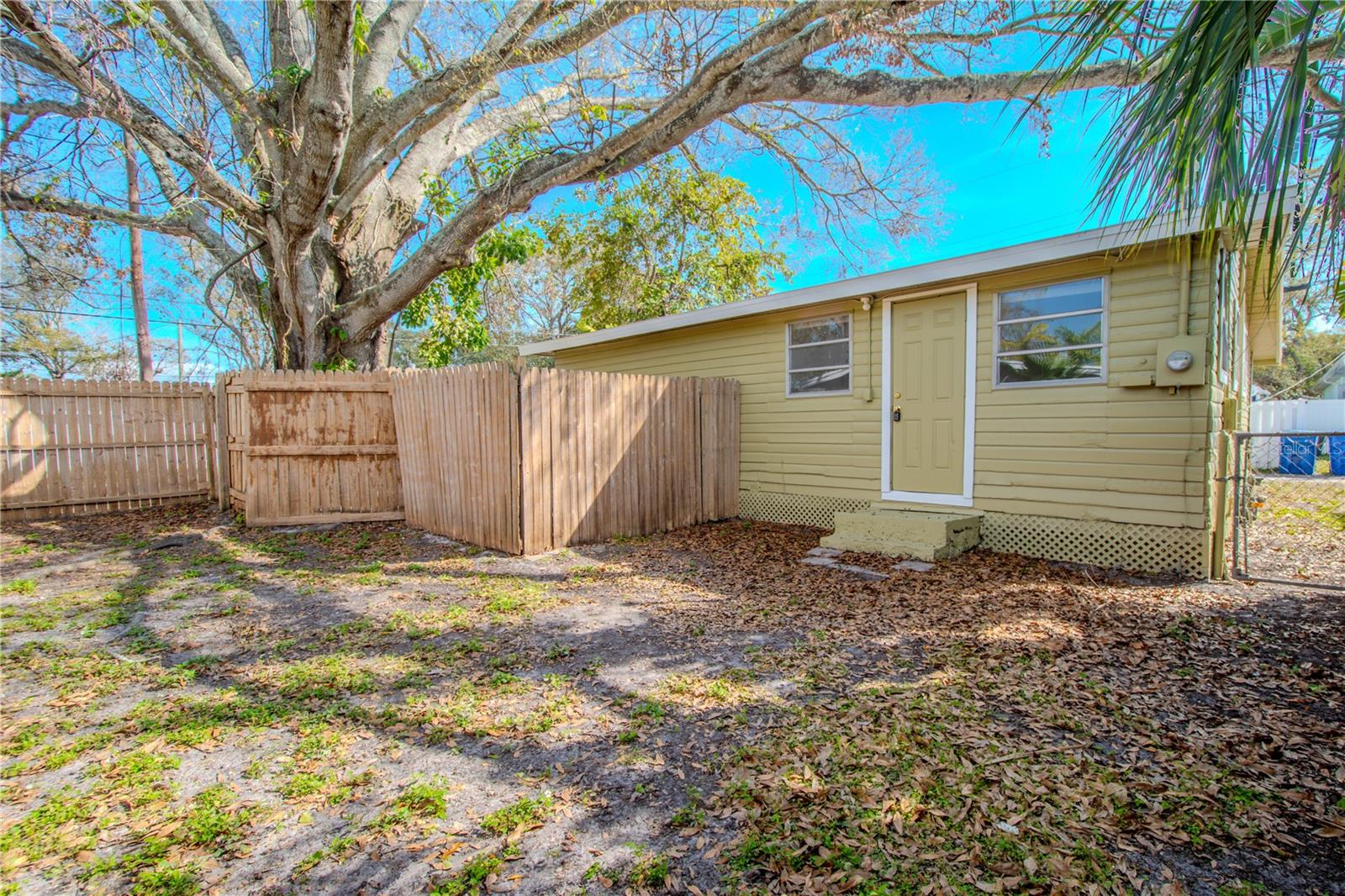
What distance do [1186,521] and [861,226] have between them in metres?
7.14

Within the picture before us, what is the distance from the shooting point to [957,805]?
203cm

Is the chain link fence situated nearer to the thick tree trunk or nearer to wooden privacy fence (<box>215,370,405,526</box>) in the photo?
wooden privacy fence (<box>215,370,405,526</box>)

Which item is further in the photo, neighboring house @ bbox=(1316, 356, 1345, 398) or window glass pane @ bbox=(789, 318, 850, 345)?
neighboring house @ bbox=(1316, 356, 1345, 398)

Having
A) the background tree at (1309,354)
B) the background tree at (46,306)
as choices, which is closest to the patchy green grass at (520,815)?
the background tree at (46,306)

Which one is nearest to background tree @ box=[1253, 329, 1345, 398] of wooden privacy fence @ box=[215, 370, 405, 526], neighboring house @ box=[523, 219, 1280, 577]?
neighboring house @ box=[523, 219, 1280, 577]

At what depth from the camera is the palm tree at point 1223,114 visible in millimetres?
2025

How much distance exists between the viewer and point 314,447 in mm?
7141

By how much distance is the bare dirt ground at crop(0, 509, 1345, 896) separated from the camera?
5.84 ft

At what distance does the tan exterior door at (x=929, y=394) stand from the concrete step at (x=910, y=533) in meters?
0.41

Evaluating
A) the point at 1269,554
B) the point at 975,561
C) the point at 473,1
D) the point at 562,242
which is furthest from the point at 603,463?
the point at 562,242

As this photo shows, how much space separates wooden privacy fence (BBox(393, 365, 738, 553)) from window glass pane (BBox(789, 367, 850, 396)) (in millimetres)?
851

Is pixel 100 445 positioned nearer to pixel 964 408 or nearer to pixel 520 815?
pixel 520 815

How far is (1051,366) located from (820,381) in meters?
2.45

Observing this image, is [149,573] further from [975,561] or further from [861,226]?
[861,226]
